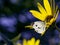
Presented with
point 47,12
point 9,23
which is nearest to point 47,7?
point 47,12

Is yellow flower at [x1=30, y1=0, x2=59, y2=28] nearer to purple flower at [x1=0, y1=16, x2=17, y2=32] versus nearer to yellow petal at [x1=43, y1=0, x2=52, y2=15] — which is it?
yellow petal at [x1=43, y1=0, x2=52, y2=15]

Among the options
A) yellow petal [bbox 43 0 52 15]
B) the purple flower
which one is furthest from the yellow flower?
the purple flower

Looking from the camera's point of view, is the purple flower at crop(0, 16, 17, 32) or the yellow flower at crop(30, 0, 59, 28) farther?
the purple flower at crop(0, 16, 17, 32)

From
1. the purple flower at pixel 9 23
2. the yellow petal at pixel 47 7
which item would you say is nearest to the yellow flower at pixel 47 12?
the yellow petal at pixel 47 7

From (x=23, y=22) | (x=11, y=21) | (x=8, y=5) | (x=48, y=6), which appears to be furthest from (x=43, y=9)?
(x=8, y=5)

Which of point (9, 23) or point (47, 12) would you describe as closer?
point (47, 12)

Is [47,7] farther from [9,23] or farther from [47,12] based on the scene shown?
[9,23]

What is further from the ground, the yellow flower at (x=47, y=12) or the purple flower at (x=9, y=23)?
the purple flower at (x=9, y=23)

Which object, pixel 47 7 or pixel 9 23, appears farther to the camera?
pixel 9 23

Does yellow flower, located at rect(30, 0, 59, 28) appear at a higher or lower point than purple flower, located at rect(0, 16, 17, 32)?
lower

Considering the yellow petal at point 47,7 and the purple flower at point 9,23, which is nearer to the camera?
the yellow petal at point 47,7

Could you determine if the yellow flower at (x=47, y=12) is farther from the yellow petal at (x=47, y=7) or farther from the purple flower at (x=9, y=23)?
the purple flower at (x=9, y=23)
